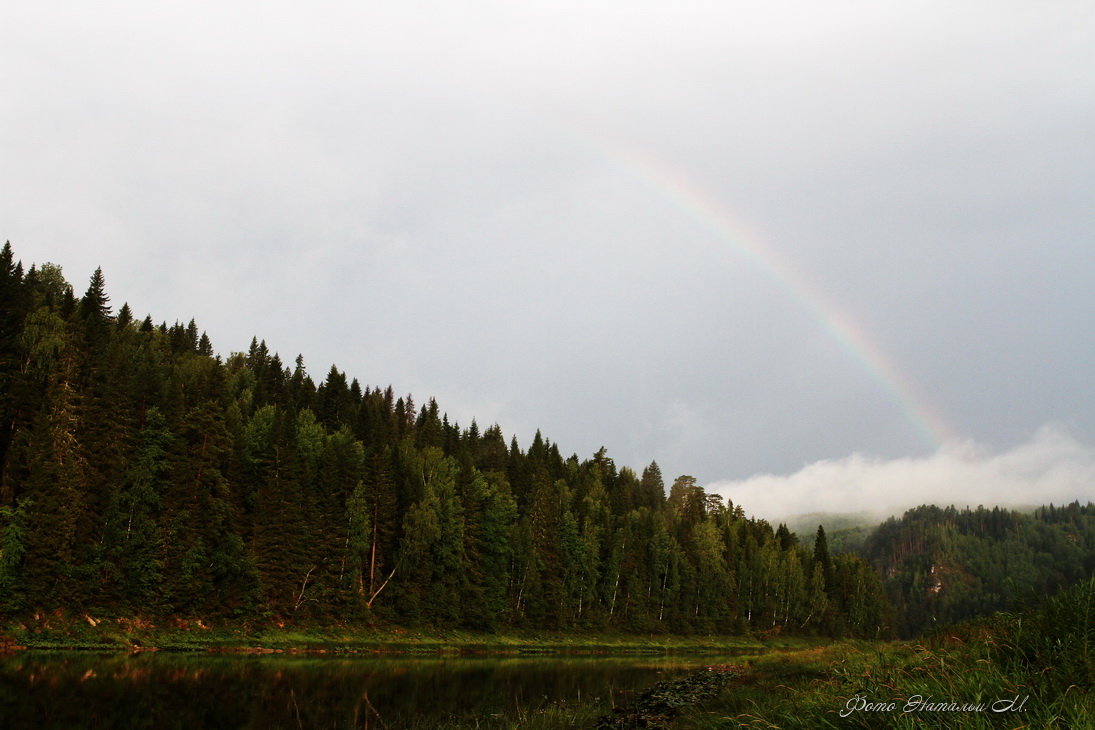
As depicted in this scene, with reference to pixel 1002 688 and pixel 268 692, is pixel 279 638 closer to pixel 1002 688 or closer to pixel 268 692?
pixel 268 692

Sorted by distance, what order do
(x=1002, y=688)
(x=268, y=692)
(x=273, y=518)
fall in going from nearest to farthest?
1. (x=1002, y=688)
2. (x=268, y=692)
3. (x=273, y=518)

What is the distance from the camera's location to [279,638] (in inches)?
3127

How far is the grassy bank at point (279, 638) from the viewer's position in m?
62.4

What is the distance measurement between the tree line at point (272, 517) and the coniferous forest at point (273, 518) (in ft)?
0.81

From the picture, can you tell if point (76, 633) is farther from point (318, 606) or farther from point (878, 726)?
point (878, 726)

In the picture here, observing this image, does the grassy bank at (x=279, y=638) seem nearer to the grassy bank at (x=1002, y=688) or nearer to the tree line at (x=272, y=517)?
the tree line at (x=272, y=517)

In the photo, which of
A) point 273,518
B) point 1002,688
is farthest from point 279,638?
A: point 1002,688

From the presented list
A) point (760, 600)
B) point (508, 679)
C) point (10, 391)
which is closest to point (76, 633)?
point (10, 391)

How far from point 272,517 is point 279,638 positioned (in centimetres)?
1535

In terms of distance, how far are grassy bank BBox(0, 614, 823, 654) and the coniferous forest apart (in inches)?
69.2

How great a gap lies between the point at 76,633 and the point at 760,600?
14019 centimetres

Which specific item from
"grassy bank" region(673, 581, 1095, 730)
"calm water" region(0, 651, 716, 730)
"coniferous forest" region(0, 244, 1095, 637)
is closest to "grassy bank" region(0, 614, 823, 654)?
"coniferous forest" region(0, 244, 1095, 637)

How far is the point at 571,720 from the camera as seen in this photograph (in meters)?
29.7

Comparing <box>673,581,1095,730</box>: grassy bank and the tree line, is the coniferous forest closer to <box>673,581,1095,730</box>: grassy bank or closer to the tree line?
the tree line
